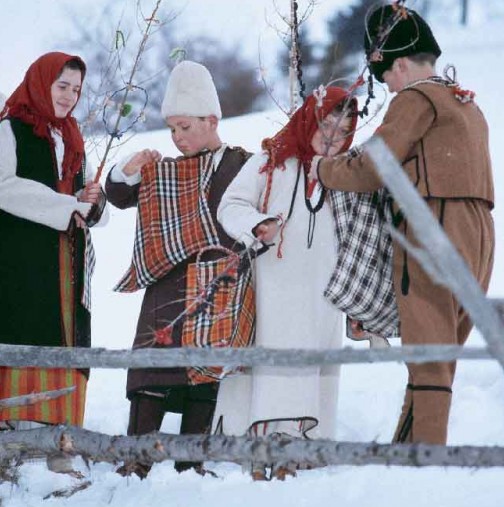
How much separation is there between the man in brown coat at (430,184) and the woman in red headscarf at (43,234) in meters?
1.09

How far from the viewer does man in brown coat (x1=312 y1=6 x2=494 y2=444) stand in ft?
10.9

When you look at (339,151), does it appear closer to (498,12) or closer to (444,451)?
(444,451)

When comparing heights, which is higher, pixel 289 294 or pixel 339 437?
pixel 289 294

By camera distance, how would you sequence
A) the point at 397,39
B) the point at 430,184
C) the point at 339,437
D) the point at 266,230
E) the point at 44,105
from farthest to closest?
the point at 339,437 → the point at 44,105 → the point at 266,230 → the point at 397,39 → the point at 430,184

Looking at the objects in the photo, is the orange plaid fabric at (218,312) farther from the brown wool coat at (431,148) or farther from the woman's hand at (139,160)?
the brown wool coat at (431,148)

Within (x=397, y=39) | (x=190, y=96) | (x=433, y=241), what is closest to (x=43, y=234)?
(x=190, y=96)

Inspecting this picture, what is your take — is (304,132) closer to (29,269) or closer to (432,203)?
(432,203)

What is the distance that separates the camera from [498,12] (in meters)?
28.5

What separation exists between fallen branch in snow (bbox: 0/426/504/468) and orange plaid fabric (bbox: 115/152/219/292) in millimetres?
1029

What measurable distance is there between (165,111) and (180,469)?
128 cm

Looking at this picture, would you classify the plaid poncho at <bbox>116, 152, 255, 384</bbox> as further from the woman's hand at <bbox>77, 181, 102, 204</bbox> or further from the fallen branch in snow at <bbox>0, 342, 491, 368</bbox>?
the fallen branch in snow at <bbox>0, 342, 491, 368</bbox>

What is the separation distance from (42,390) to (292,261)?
987 millimetres

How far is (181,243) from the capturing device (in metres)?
3.98

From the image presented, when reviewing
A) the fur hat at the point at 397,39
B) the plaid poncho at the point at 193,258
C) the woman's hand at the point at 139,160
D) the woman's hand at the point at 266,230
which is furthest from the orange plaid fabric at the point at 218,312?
the fur hat at the point at 397,39
